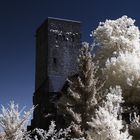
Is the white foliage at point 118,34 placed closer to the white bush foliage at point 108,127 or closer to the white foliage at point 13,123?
the white bush foliage at point 108,127

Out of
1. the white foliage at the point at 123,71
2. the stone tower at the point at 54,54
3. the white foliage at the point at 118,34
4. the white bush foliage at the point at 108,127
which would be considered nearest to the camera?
the white bush foliage at the point at 108,127

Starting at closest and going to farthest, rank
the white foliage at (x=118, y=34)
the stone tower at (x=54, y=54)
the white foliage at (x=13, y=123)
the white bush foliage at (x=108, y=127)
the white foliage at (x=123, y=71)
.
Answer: the white foliage at (x=13, y=123), the white bush foliage at (x=108, y=127), the white foliage at (x=123, y=71), the white foliage at (x=118, y=34), the stone tower at (x=54, y=54)

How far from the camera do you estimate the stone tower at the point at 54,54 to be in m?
50.3

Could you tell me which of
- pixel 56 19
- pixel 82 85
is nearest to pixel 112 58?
pixel 82 85

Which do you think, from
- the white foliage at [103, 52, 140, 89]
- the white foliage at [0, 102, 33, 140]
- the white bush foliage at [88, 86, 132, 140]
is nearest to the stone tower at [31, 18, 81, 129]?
the white foliage at [103, 52, 140, 89]

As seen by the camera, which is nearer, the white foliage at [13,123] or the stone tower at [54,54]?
the white foliage at [13,123]

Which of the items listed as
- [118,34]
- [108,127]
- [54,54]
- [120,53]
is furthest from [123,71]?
[54,54]

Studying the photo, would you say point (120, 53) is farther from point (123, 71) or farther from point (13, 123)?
point (13, 123)

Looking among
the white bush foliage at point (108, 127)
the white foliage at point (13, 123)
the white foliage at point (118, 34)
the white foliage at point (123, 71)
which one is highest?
the white foliage at point (118, 34)

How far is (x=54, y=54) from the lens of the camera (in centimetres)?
5203

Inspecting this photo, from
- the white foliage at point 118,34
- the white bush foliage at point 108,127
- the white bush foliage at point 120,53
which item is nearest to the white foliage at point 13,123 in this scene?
the white bush foliage at point 108,127

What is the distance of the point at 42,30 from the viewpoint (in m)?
54.5

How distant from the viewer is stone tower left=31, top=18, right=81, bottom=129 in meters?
50.3

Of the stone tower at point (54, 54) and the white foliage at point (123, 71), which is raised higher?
the stone tower at point (54, 54)
